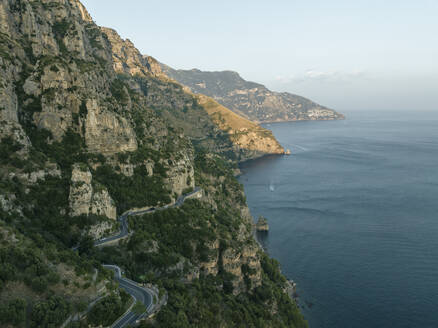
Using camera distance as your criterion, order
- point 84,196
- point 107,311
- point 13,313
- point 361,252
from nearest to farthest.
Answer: point 13,313
point 107,311
point 84,196
point 361,252

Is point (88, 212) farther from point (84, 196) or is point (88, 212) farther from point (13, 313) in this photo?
point (13, 313)

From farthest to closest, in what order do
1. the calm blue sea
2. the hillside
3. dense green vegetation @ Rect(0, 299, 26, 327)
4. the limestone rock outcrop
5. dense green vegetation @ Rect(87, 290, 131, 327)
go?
the calm blue sea < the limestone rock outcrop < the hillside < dense green vegetation @ Rect(87, 290, 131, 327) < dense green vegetation @ Rect(0, 299, 26, 327)

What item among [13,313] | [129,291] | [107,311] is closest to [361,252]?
[129,291]

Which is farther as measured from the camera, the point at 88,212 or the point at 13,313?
the point at 88,212

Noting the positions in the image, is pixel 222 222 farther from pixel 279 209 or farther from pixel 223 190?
pixel 279 209

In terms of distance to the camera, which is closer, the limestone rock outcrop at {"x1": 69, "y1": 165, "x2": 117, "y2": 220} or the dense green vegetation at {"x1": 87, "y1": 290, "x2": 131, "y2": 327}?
the dense green vegetation at {"x1": 87, "y1": 290, "x2": 131, "y2": 327}

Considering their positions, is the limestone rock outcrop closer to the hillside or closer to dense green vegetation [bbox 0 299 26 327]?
the hillside

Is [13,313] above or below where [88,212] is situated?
below

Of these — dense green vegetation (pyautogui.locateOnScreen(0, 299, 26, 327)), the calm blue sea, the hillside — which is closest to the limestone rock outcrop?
the hillside
